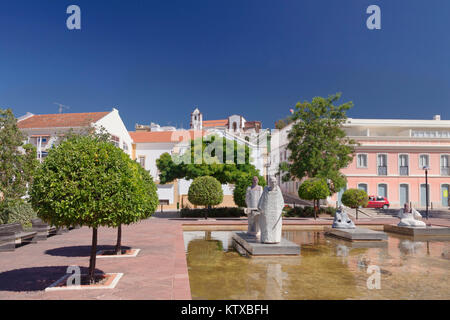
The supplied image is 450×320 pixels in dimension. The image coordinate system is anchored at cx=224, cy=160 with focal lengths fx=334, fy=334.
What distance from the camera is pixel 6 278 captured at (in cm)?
748

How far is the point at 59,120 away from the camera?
3369 cm

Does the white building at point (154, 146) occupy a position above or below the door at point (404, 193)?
above

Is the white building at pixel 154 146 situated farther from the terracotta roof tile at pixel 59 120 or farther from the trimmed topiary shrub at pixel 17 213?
the trimmed topiary shrub at pixel 17 213

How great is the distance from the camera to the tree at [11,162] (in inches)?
549

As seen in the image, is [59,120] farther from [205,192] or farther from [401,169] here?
[401,169]

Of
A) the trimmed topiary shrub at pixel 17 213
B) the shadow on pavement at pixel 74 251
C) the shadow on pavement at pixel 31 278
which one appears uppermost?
the trimmed topiary shrub at pixel 17 213

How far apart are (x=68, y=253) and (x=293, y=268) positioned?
276 inches

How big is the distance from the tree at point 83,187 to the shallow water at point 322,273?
7.76ft

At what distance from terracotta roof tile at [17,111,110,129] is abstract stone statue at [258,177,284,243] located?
82.3 ft

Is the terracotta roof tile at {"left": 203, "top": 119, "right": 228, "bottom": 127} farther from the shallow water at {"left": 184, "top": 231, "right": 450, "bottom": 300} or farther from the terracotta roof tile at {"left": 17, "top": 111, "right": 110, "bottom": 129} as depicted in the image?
the shallow water at {"left": 184, "top": 231, "right": 450, "bottom": 300}

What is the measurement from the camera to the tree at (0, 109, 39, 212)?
45.8ft

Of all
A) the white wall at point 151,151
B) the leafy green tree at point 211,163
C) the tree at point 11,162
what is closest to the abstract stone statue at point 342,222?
the leafy green tree at point 211,163

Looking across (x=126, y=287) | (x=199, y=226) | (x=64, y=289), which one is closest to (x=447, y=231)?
(x=199, y=226)

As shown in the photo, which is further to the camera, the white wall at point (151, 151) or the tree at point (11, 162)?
the white wall at point (151, 151)
